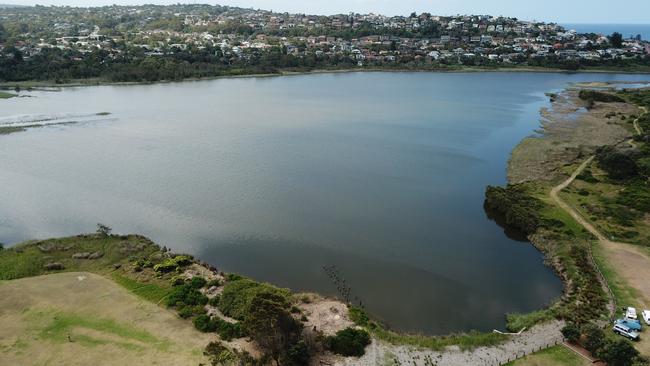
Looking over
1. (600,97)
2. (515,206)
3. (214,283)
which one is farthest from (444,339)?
(600,97)

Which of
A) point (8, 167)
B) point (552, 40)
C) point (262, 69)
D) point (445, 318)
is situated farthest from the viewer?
point (552, 40)

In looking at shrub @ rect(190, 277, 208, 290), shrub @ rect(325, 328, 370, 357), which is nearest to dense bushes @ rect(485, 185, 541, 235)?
shrub @ rect(325, 328, 370, 357)

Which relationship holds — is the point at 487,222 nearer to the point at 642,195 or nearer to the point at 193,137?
the point at 642,195

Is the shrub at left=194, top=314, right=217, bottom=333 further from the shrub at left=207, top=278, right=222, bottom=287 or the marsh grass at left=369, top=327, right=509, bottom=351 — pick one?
the marsh grass at left=369, top=327, right=509, bottom=351

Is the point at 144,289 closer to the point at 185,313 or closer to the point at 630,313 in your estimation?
the point at 185,313

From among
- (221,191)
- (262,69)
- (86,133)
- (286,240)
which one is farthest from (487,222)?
(262,69)
